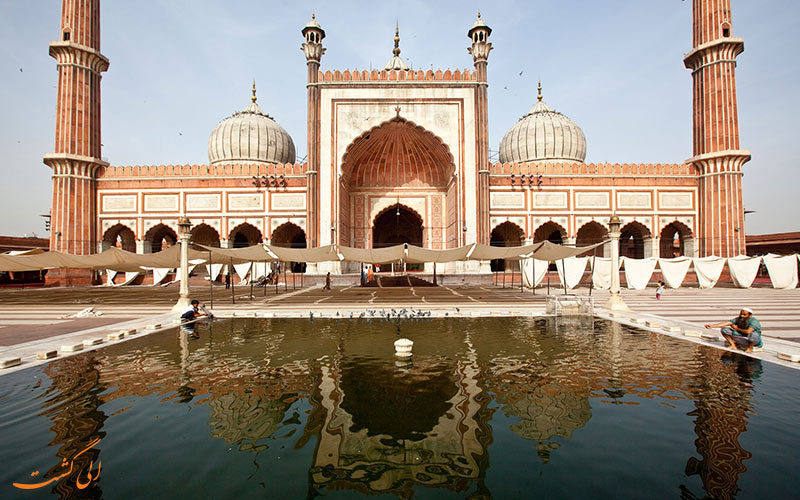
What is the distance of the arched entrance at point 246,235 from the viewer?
87.7ft

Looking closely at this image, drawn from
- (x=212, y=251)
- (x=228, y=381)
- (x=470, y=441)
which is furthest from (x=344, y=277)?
(x=470, y=441)

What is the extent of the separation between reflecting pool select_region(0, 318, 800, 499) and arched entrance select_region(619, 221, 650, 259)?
73.8ft

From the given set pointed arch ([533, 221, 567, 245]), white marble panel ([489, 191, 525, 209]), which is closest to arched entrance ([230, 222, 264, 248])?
white marble panel ([489, 191, 525, 209])

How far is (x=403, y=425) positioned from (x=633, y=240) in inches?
1132

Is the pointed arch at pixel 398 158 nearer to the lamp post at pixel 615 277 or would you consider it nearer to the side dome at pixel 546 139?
the side dome at pixel 546 139

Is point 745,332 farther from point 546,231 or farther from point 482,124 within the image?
point 546,231

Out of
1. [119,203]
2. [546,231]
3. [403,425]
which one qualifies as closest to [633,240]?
[546,231]

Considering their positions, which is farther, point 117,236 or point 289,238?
point 289,238

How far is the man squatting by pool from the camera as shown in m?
6.06

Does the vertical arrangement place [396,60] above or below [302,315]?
above

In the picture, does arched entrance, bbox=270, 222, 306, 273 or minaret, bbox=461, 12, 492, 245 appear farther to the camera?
arched entrance, bbox=270, 222, 306, 273

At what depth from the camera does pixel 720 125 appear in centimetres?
2305

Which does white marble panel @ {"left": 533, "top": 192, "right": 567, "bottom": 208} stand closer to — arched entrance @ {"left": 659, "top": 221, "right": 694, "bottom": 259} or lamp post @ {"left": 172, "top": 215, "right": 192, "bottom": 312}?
arched entrance @ {"left": 659, "top": 221, "right": 694, "bottom": 259}

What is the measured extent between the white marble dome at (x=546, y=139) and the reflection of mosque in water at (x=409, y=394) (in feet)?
80.2
